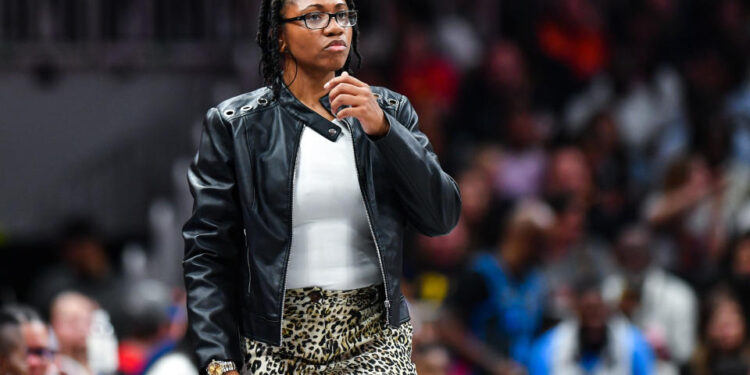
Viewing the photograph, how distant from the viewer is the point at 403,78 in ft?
35.0

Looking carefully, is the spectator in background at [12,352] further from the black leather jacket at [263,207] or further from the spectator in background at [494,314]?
the spectator in background at [494,314]

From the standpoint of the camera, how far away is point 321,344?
3619 mm

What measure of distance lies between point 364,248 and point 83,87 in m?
6.83

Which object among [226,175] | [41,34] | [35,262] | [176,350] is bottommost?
[35,262]

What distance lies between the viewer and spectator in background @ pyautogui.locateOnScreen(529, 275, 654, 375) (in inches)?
297

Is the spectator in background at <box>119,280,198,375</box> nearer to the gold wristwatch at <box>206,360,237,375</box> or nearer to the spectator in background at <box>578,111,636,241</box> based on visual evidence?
the spectator in background at <box>578,111,636,241</box>

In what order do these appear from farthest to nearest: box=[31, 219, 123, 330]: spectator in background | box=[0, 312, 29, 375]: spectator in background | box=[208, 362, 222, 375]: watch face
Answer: box=[31, 219, 123, 330]: spectator in background, box=[0, 312, 29, 375]: spectator in background, box=[208, 362, 222, 375]: watch face

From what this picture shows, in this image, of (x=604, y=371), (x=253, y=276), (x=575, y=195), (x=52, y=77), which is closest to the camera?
(x=253, y=276)

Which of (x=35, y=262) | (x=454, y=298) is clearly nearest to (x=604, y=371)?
(x=454, y=298)

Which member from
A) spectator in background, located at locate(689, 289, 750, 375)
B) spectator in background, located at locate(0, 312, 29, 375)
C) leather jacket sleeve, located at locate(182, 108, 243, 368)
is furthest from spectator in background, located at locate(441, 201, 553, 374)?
leather jacket sleeve, located at locate(182, 108, 243, 368)

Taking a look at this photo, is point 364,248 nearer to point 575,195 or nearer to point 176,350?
→ point 176,350

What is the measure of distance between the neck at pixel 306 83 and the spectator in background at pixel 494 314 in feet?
13.8

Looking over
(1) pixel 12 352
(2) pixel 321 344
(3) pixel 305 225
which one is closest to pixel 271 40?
(3) pixel 305 225

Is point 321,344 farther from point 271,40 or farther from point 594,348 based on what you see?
point 594,348
